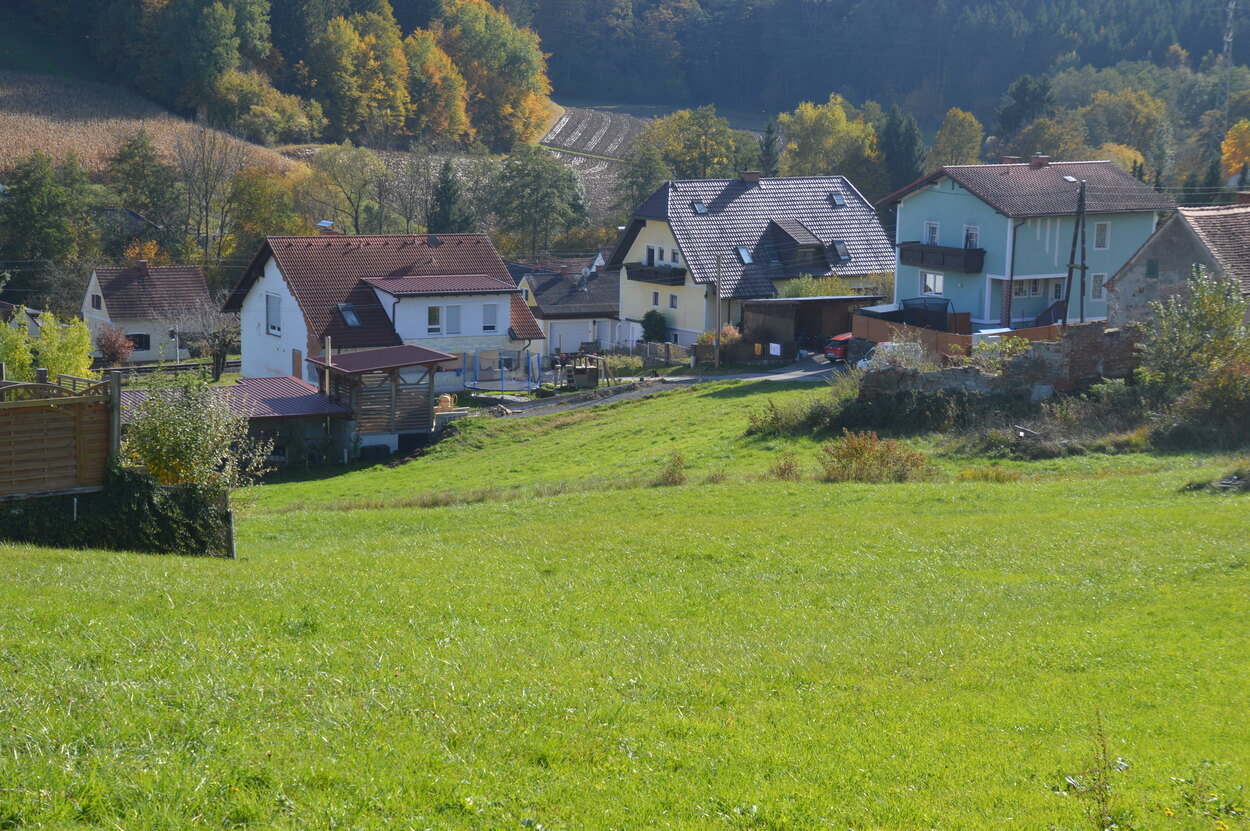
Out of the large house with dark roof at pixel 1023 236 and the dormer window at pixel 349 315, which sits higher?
the large house with dark roof at pixel 1023 236

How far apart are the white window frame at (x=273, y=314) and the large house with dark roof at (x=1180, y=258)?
32.9 m

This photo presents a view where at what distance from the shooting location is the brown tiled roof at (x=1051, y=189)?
49438 millimetres

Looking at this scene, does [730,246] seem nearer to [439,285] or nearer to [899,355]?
[439,285]

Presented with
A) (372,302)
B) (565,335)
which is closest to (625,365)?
(565,335)

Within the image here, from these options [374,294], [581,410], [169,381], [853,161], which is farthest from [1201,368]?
[853,161]

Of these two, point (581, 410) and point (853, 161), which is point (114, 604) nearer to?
point (581, 410)

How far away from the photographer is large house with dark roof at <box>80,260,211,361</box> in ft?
209

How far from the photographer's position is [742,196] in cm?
6009

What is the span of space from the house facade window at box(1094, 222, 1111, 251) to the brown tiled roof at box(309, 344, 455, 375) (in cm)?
2868

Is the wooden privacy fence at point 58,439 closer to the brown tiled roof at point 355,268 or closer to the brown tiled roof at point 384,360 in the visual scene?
the brown tiled roof at point 384,360

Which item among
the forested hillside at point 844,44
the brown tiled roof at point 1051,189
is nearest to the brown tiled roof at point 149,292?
the brown tiled roof at point 1051,189

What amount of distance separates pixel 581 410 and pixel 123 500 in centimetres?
2566

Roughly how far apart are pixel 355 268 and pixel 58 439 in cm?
3439

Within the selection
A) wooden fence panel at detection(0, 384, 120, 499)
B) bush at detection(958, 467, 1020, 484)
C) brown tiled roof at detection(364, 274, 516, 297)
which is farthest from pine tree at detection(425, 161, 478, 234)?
wooden fence panel at detection(0, 384, 120, 499)
